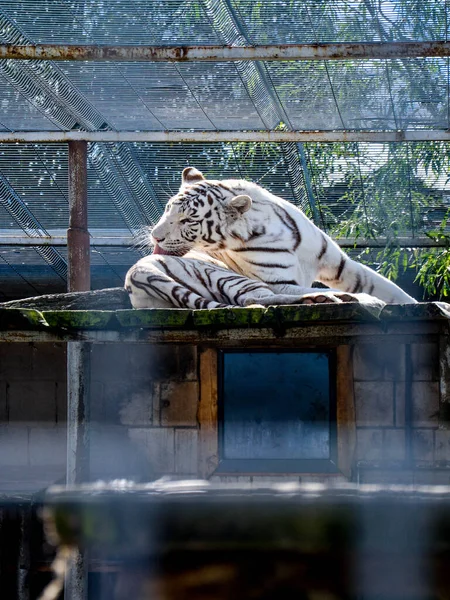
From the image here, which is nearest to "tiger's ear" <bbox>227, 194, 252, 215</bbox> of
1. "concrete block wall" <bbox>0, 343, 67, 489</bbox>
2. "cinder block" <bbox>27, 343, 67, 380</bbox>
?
"concrete block wall" <bbox>0, 343, 67, 489</bbox>

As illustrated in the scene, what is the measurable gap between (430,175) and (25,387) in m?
4.17

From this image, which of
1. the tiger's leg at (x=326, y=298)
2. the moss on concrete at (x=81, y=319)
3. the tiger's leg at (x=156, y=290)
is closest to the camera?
the moss on concrete at (x=81, y=319)

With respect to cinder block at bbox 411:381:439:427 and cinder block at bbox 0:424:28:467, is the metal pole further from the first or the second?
cinder block at bbox 411:381:439:427

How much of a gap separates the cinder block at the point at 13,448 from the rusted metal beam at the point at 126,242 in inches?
70.7

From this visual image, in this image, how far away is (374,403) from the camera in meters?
5.60

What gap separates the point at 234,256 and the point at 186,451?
44.0 inches

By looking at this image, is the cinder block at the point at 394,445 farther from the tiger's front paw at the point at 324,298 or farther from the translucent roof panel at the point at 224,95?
the translucent roof panel at the point at 224,95

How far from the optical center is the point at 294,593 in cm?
329

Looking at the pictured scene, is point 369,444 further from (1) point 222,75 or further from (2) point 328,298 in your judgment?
(1) point 222,75

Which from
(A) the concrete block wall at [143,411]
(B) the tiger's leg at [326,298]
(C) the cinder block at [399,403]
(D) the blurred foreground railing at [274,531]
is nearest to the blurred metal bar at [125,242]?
(A) the concrete block wall at [143,411]

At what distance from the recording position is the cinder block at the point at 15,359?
32.0ft

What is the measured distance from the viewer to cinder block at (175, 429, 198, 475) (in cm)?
571

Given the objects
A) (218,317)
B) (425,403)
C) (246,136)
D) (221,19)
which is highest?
(221,19)

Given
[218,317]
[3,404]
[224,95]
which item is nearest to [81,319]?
[218,317]
